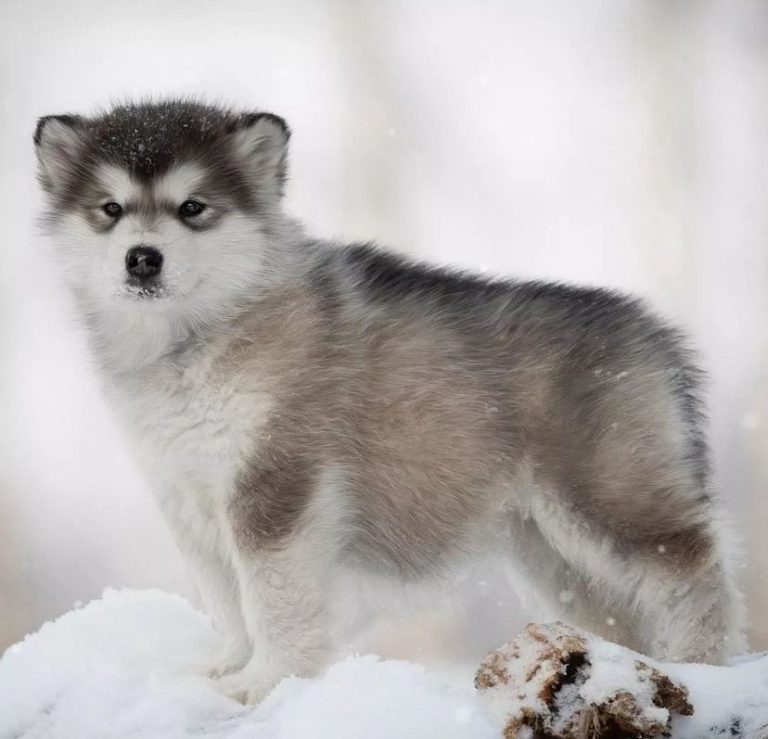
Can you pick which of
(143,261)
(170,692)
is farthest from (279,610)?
(143,261)

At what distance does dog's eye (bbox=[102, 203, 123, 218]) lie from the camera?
9.39 feet

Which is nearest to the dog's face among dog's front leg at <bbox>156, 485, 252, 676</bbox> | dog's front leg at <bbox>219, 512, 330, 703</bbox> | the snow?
dog's front leg at <bbox>156, 485, 252, 676</bbox>

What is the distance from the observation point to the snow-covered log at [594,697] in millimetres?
1865

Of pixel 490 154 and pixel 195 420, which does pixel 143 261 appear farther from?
pixel 490 154

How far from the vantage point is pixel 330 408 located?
2900 millimetres

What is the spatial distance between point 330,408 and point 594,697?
1273 millimetres

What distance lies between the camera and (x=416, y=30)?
4297 mm

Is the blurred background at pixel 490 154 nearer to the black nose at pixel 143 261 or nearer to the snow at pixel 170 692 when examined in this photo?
the snow at pixel 170 692

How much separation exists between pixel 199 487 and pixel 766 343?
8.97ft

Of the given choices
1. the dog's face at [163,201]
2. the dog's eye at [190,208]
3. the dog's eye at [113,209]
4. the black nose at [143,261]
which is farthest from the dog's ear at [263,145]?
the black nose at [143,261]

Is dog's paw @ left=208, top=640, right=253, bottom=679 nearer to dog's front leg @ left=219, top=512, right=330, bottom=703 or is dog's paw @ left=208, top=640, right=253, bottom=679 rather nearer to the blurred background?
dog's front leg @ left=219, top=512, right=330, bottom=703

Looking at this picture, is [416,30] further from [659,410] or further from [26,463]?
[26,463]

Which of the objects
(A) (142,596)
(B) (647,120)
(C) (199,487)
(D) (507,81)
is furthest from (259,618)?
(B) (647,120)

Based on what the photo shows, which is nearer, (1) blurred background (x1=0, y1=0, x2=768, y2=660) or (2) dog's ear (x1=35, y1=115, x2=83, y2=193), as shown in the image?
(2) dog's ear (x1=35, y1=115, x2=83, y2=193)
